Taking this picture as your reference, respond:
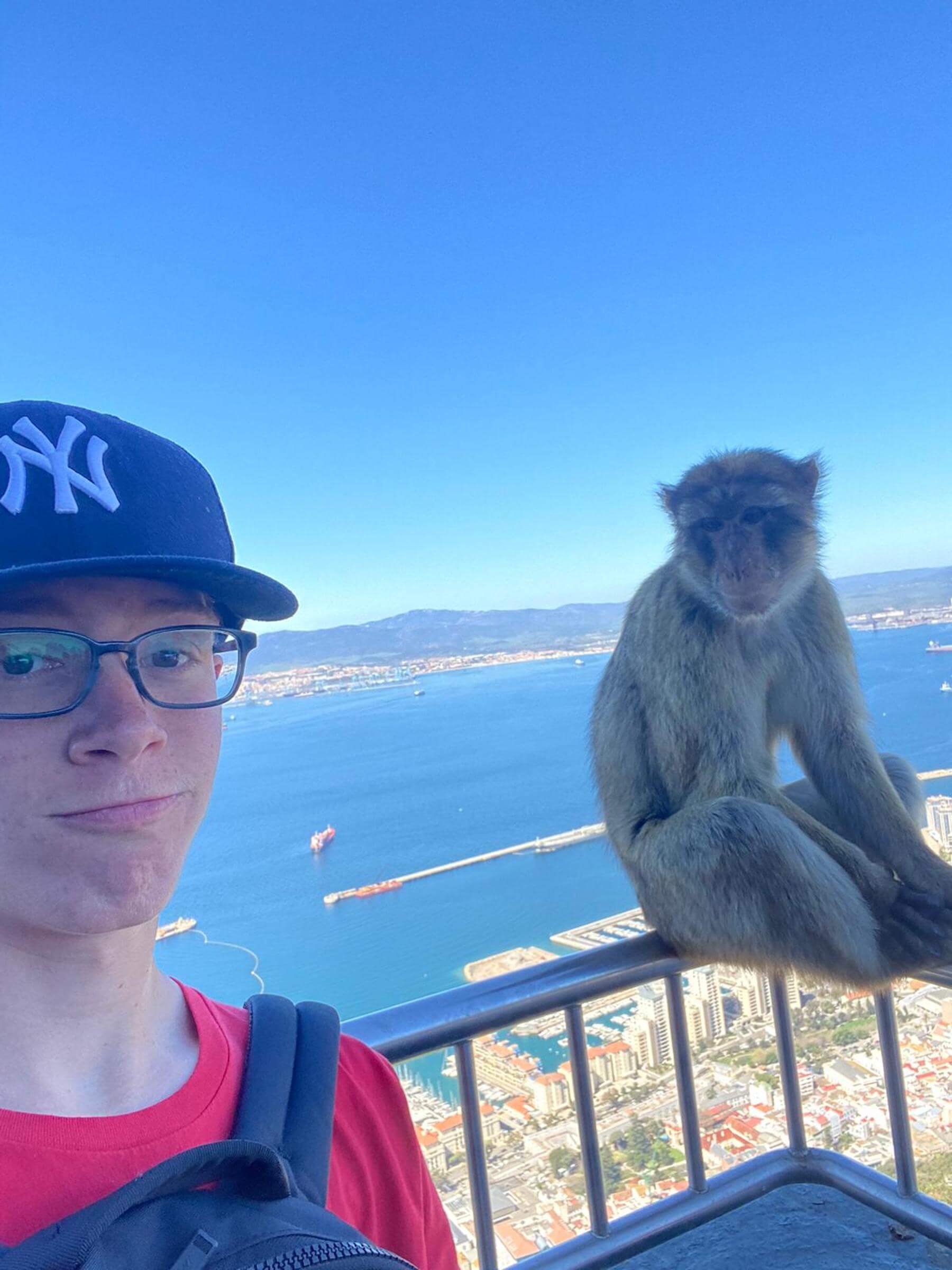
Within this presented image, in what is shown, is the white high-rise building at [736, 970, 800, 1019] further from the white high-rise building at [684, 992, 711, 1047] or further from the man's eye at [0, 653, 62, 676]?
the man's eye at [0, 653, 62, 676]

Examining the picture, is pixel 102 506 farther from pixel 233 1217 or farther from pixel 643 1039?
pixel 643 1039

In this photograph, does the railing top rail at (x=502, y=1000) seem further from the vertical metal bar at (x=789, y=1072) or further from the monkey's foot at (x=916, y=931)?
the monkey's foot at (x=916, y=931)

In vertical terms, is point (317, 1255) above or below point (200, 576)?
below

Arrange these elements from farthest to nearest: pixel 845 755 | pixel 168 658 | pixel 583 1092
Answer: pixel 845 755
pixel 583 1092
pixel 168 658

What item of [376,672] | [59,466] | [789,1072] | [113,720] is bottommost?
[789,1072]

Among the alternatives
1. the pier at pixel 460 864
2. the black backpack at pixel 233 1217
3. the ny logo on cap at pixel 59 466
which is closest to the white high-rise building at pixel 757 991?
the black backpack at pixel 233 1217

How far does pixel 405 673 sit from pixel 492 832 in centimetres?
133

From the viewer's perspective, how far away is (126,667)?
0.82 m

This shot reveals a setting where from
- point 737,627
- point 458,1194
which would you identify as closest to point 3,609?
point 458,1194

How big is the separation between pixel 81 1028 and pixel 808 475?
9.07ft

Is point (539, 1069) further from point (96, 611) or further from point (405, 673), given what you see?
point (405, 673)

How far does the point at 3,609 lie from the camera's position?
76 centimetres

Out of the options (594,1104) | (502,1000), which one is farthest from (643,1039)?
(502,1000)

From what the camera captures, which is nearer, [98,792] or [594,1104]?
[98,792]
